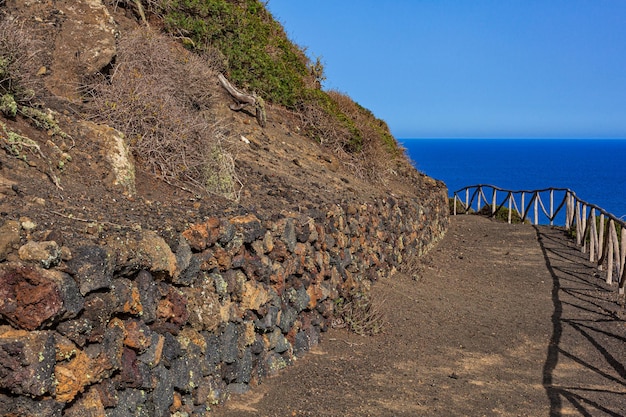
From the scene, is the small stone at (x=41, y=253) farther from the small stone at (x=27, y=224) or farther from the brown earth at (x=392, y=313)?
the small stone at (x=27, y=224)

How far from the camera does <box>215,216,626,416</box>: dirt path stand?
7125 millimetres

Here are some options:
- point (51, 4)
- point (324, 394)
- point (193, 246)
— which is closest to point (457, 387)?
point (324, 394)

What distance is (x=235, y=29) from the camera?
51.8ft

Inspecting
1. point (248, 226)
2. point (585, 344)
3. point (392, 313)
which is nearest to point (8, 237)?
point (248, 226)

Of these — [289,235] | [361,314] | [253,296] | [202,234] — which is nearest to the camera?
[202,234]

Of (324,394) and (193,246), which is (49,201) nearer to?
(193,246)

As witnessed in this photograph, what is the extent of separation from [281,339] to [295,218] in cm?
162

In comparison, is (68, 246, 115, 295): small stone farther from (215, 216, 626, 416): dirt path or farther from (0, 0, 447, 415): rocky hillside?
(215, 216, 626, 416): dirt path

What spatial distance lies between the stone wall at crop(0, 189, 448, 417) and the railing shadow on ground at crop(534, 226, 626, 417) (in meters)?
3.03

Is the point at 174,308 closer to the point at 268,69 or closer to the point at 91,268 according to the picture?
the point at 91,268

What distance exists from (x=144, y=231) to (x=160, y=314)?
27.8 inches

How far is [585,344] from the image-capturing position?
9812 millimetres

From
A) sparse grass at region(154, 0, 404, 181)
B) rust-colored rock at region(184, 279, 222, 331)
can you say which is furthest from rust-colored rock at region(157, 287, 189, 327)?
sparse grass at region(154, 0, 404, 181)

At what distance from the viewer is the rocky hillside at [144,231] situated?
15.1ft
